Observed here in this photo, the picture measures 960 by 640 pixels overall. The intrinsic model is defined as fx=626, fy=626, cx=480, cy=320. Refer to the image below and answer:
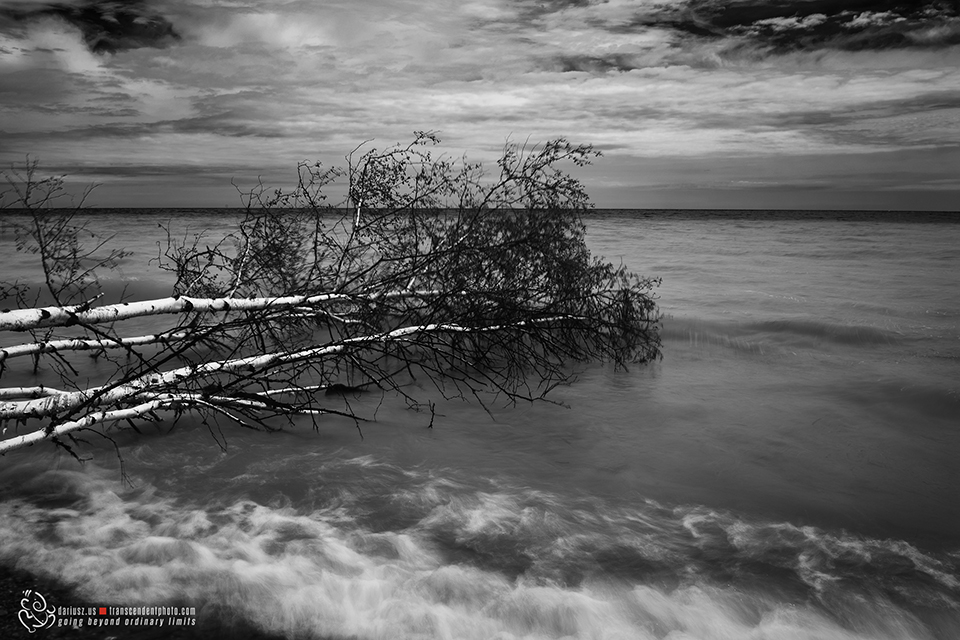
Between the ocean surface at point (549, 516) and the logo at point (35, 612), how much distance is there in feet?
0.81

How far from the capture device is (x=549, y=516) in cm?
471

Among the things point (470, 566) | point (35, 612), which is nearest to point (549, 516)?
point (470, 566)

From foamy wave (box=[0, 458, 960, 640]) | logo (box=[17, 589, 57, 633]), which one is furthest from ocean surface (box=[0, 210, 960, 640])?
logo (box=[17, 589, 57, 633])

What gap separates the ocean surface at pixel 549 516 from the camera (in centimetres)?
367

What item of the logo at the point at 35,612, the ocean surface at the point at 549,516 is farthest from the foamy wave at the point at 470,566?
the logo at the point at 35,612

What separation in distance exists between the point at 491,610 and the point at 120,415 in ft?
10.4

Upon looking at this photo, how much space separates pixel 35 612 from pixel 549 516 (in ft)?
10.5

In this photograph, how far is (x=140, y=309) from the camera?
4289 mm

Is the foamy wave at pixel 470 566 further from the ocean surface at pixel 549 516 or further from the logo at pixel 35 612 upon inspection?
the logo at pixel 35 612

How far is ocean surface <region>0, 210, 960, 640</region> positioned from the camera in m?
3.67

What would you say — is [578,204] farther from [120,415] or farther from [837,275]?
[837,275]

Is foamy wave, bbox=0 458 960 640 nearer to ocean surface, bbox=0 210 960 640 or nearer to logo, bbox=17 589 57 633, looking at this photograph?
ocean surface, bbox=0 210 960 640

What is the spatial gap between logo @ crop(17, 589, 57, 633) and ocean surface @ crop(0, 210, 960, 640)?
247mm

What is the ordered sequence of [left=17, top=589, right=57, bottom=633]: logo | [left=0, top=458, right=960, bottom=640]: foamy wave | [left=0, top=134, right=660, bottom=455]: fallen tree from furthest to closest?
[left=0, top=134, right=660, bottom=455]: fallen tree → [left=0, top=458, right=960, bottom=640]: foamy wave → [left=17, top=589, right=57, bottom=633]: logo
